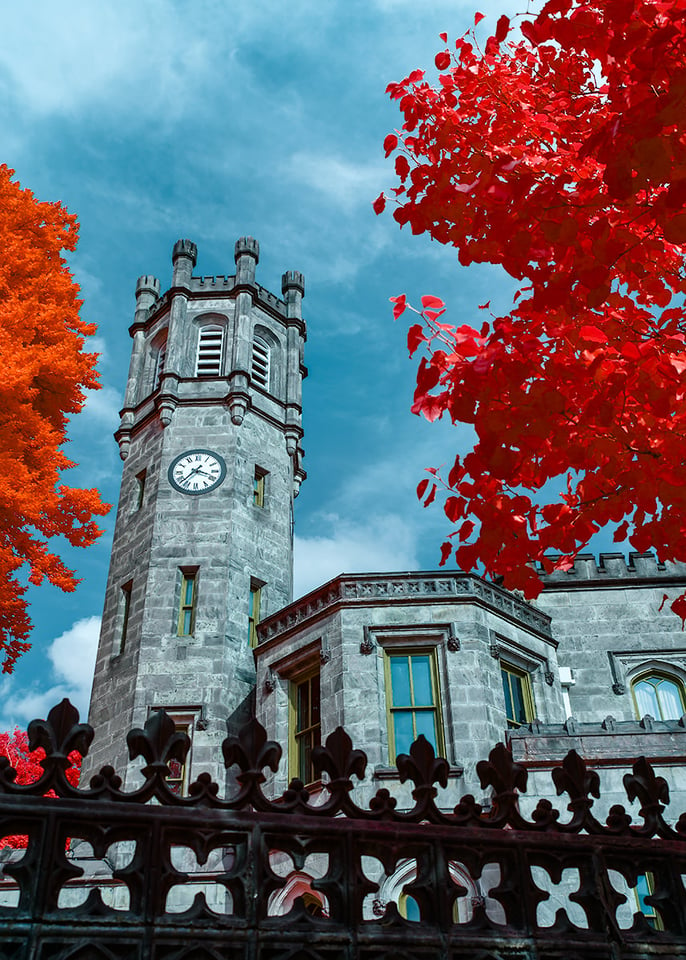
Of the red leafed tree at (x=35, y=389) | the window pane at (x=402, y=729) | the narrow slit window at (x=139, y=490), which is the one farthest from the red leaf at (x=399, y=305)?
the narrow slit window at (x=139, y=490)

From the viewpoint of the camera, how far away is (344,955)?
119 inches

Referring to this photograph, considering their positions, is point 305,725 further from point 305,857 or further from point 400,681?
point 305,857

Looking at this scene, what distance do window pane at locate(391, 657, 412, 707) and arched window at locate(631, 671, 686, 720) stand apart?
5.95 m

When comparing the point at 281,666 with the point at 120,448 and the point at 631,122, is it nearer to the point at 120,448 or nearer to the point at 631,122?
the point at 120,448

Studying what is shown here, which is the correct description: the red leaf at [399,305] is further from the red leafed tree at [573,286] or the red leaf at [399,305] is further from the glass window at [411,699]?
the glass window at [411,699]

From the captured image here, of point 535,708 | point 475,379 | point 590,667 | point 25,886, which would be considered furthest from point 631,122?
point 590,667

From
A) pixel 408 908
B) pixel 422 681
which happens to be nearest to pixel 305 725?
pixel 422 681

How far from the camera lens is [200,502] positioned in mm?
21453

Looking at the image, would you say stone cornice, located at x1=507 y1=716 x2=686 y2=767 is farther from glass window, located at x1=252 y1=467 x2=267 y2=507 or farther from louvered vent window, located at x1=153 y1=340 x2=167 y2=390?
louvered vent window, located at x1=153 y1=340 x2=167 y2=390

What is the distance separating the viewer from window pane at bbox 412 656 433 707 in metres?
15.7

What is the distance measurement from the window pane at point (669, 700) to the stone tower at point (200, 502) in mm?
9227

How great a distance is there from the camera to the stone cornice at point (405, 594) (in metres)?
16.8

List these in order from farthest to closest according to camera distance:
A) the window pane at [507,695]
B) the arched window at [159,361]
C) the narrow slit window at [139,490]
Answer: the arched window at [159,361], the narrow slit window at [139,490], the window pane at [507,695]

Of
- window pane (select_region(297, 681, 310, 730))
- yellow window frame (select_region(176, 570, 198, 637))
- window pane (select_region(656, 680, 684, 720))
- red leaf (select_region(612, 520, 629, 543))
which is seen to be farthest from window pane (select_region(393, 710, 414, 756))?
red leaf (select_region(612, 520, 629, 543))
